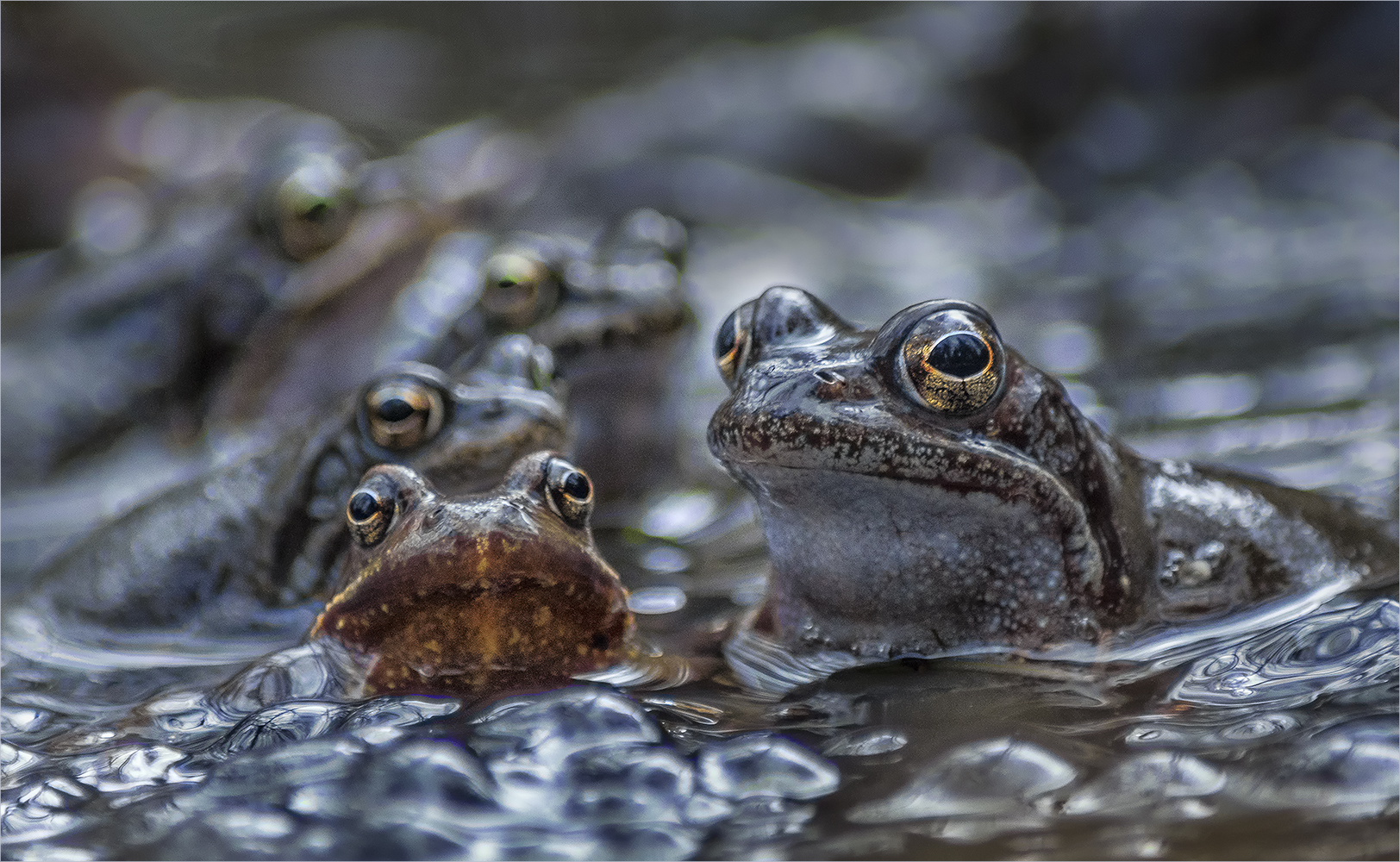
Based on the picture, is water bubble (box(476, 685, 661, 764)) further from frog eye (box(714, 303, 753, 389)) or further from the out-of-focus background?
the out-of-focus background

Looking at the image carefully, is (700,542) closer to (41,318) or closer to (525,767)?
(525,767)

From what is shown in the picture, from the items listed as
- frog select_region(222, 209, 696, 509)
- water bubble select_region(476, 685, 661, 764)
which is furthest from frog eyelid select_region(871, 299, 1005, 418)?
frog select_region(222, 209, 696, 509)

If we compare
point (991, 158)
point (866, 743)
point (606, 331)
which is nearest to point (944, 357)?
point (866, 743)

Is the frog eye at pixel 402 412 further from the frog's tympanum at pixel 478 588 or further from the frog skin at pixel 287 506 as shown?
the frog's tympanum at pixel 478 588

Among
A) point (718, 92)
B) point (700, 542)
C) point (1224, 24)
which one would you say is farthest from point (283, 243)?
point (1224, 24)

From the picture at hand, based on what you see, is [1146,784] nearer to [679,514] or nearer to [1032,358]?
[679,514]
